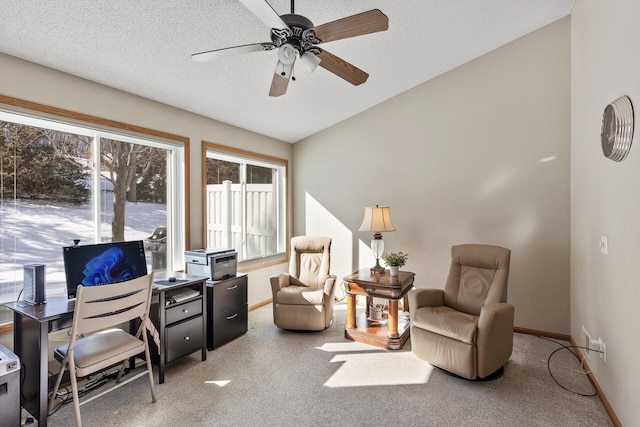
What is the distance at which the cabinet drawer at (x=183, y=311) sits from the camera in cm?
279

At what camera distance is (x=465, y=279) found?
3.28m

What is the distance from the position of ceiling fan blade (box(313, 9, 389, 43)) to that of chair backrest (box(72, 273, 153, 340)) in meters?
1.97

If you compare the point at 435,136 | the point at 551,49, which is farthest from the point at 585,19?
the point at 435,136

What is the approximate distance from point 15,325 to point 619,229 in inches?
159

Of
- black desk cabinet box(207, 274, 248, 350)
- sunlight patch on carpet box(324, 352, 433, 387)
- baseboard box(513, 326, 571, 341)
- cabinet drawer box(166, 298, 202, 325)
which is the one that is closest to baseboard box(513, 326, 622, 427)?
baseboard box(513, 326, 571, 341)

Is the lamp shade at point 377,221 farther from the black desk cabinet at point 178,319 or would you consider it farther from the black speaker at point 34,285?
the black speaker at point 34,285

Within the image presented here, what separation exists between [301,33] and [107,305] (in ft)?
6.67

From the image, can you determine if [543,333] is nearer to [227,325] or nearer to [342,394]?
[342,394]

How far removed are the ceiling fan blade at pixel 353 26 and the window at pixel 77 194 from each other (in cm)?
220

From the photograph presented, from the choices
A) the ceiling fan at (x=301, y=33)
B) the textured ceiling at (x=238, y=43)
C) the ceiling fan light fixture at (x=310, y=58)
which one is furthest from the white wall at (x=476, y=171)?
the ceiling fan light fixture at (x=310, y=58)

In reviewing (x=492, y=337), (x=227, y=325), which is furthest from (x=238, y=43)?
(x=492, y=337)

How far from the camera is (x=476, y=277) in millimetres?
3215

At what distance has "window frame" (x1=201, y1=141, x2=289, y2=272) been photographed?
3852mm

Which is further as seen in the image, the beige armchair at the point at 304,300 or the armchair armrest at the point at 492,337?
the beige armchair at the point at 304,300
